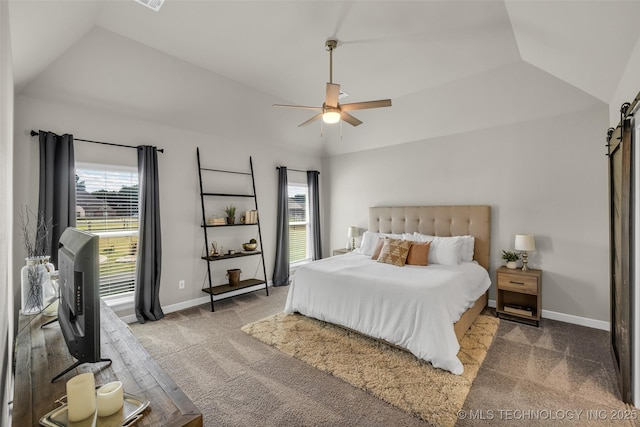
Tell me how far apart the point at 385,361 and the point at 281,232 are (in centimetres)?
313

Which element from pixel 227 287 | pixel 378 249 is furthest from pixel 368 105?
pixel 227 287

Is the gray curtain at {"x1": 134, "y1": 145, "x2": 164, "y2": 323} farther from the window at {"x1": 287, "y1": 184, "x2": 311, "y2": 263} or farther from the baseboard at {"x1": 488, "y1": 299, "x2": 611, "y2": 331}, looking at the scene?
the baseboard at {"x1": 488, "y1": 299, "x2": 611, "y2": 331}

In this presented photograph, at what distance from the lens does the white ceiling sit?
226 cm

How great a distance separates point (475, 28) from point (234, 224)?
382cm

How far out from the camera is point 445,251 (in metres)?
4.00

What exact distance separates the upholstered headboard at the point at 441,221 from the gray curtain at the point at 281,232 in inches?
62.7

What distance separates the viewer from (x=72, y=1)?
2051 millimetres

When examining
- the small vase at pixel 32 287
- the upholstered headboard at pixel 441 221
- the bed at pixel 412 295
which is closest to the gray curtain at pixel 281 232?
the bed at pixel 412 295

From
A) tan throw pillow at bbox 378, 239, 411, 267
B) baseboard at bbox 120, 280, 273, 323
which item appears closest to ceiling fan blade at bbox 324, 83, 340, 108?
tan throw pillow at bbox 378, 239, 411, 267

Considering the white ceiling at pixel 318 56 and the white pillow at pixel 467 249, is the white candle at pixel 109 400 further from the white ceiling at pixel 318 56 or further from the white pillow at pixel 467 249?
the white pillow at pixel 467 249

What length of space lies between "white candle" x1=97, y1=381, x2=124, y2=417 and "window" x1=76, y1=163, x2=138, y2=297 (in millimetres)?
3103

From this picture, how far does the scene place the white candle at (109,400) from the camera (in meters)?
1.01

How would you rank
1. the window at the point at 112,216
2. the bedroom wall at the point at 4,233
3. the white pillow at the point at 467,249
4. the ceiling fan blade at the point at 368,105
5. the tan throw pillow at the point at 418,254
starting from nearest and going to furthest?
the bedroom wall at the point at 4,233 → the ceiling fan blade at the point at 368,105 → the window at the point at 112,216 → the tan throw pillow at the point at 418,254 → the white pillow at the point at 467,249

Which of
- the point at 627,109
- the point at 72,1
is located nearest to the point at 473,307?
the point at 627,109
